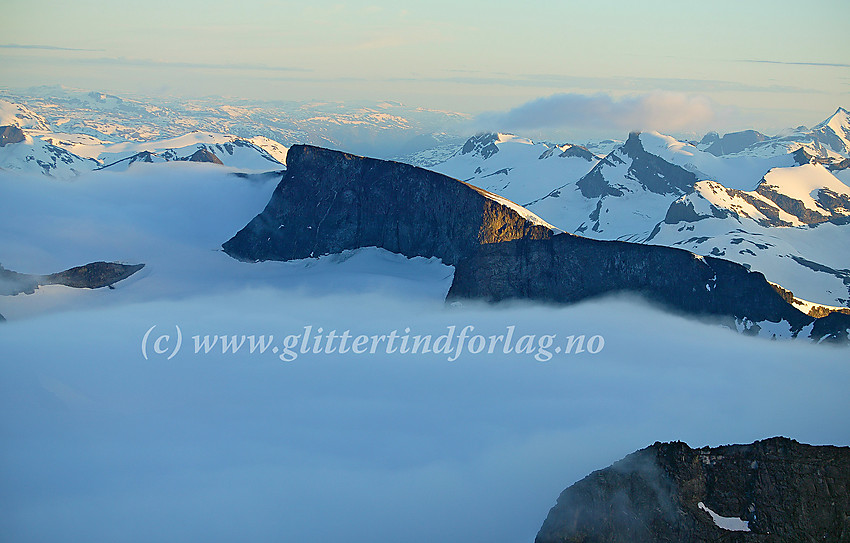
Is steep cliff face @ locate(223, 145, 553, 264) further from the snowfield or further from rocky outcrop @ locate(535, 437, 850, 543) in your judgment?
rocky outcrop @ locate(535, 437, 850, 543)

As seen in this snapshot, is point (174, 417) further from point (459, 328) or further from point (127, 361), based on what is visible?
point (459, 328)

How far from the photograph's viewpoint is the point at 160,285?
16688cm

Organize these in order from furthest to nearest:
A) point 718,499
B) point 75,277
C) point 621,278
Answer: point 75,277 → point 621,278 → point 718,499

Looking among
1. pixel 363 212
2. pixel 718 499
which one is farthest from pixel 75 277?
pixel 718 499

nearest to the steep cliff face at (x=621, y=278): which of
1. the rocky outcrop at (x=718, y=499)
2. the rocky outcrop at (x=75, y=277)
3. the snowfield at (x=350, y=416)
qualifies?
the snowfield at (x=350, y=416)

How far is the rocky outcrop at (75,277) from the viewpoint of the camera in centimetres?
15400

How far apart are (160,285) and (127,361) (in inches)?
2143

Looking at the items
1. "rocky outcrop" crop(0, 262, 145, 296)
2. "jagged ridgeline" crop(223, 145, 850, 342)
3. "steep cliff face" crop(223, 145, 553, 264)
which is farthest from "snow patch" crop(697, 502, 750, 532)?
"rocky outcrop" crop(0, 262, 145, 296)

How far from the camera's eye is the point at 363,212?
6836 inches

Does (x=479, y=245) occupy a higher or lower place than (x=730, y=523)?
lower

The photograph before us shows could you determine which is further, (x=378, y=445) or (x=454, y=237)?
(x=454, y=237)

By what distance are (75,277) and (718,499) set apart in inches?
5221

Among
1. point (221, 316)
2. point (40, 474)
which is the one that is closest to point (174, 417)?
point (40, 474)

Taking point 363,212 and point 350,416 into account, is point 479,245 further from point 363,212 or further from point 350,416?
point 350,416
